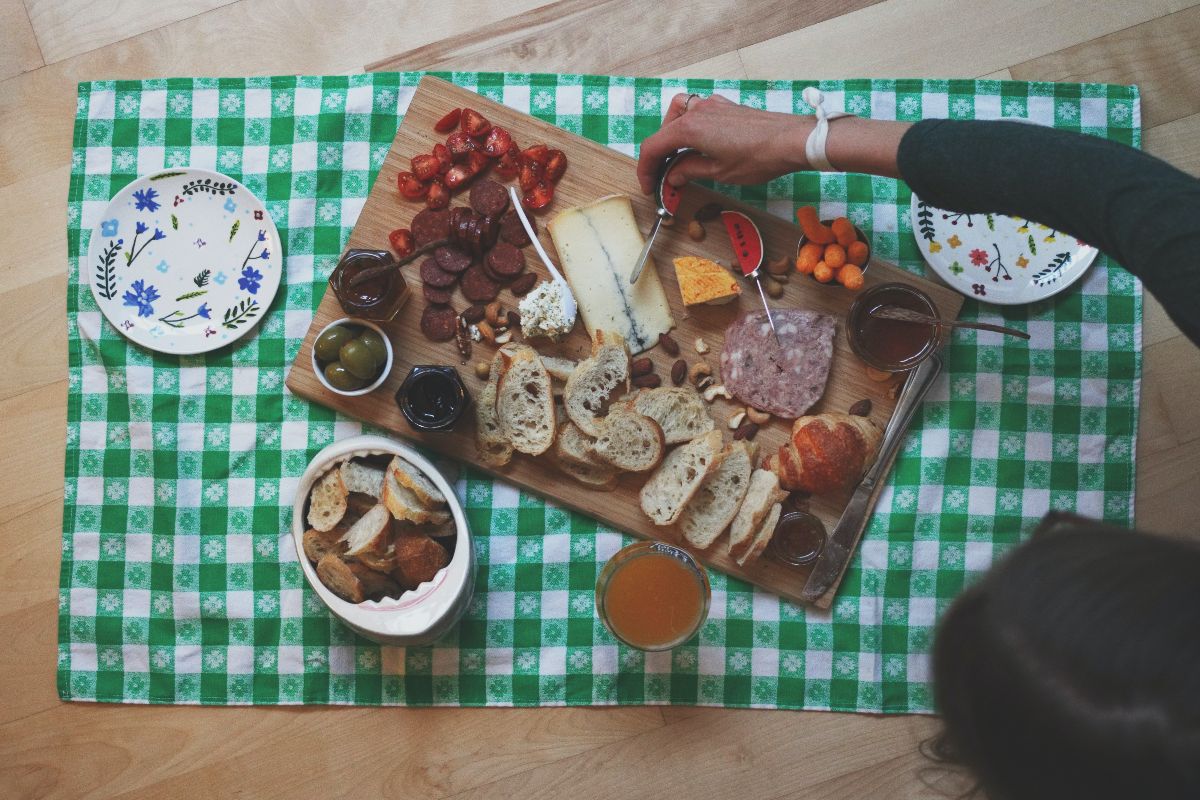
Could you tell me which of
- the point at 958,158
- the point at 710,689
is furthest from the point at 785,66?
the point at 710,689

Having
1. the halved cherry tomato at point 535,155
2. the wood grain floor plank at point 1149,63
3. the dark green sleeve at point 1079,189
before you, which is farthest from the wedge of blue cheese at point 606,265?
the wood grain floor plank at point 1149,63

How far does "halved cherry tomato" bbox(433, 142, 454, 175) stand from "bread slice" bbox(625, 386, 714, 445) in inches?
24.0

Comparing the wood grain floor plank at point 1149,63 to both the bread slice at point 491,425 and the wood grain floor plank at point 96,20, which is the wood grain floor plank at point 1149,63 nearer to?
the bread slice at point 491,425

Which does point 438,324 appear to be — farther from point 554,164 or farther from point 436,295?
point 554,164

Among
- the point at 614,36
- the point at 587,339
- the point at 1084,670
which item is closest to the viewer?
the point at 1084,670

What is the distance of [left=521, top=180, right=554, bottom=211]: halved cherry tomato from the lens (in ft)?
6.02

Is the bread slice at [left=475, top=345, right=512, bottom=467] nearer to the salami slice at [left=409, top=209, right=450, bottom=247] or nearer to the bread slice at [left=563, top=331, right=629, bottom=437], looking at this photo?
the bread slice at [left=563, top=331, right=629, bottom=437]

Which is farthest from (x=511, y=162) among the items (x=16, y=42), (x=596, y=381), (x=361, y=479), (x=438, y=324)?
(x=16, y=42)

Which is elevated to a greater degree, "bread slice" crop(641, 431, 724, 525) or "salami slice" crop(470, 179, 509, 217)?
"salami slice" crop(470, 179, 509, 217)

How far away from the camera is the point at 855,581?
186 centimetres

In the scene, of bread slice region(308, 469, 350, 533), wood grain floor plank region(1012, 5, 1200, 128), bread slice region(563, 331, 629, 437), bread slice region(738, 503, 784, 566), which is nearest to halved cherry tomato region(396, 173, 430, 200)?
bread slice region(563, 331, 629, 437)

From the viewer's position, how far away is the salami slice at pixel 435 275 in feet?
5.95

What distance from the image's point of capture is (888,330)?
1.79 metres

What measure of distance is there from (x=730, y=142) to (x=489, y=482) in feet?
2.76
